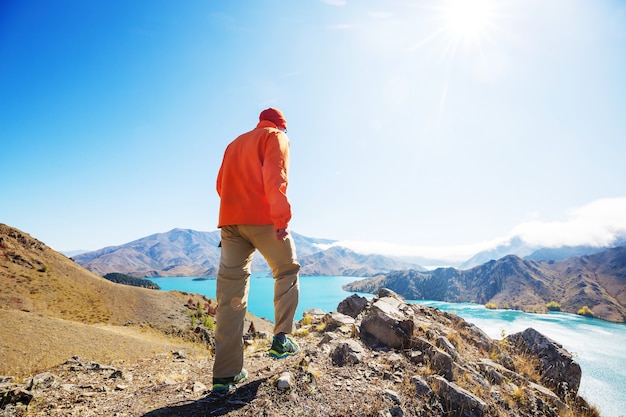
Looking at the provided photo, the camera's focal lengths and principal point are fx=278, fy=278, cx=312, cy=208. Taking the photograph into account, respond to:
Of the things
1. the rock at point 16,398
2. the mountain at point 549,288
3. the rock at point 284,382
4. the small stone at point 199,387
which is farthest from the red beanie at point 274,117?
the mountain at point 549,288

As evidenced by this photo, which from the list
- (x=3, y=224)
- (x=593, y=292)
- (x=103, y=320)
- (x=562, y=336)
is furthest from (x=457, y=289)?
(x=3, y=224)

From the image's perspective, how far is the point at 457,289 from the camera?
7628 inches

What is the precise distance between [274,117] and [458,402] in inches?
186

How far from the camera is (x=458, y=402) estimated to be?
3.73m

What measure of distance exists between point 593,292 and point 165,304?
7979 inches

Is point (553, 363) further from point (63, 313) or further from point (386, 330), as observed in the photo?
point (63, 313)

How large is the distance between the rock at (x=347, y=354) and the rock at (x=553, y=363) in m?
4.96

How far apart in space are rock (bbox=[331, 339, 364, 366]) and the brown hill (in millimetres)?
7145

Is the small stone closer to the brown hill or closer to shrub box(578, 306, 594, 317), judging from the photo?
the brown hill

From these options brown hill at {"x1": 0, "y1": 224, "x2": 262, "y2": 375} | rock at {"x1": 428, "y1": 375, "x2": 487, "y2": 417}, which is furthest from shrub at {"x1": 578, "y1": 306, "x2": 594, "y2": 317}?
rock at {"x1": 428, "y1": 375, "x2": 487, "y2": 417}

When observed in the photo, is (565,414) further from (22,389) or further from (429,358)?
(22,389)

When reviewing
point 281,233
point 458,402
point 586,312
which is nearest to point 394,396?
point 458,402

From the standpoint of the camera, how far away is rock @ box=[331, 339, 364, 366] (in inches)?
169

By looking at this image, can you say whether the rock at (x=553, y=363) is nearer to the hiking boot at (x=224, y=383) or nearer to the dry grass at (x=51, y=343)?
the hiking boot at (x=224, y=383)
